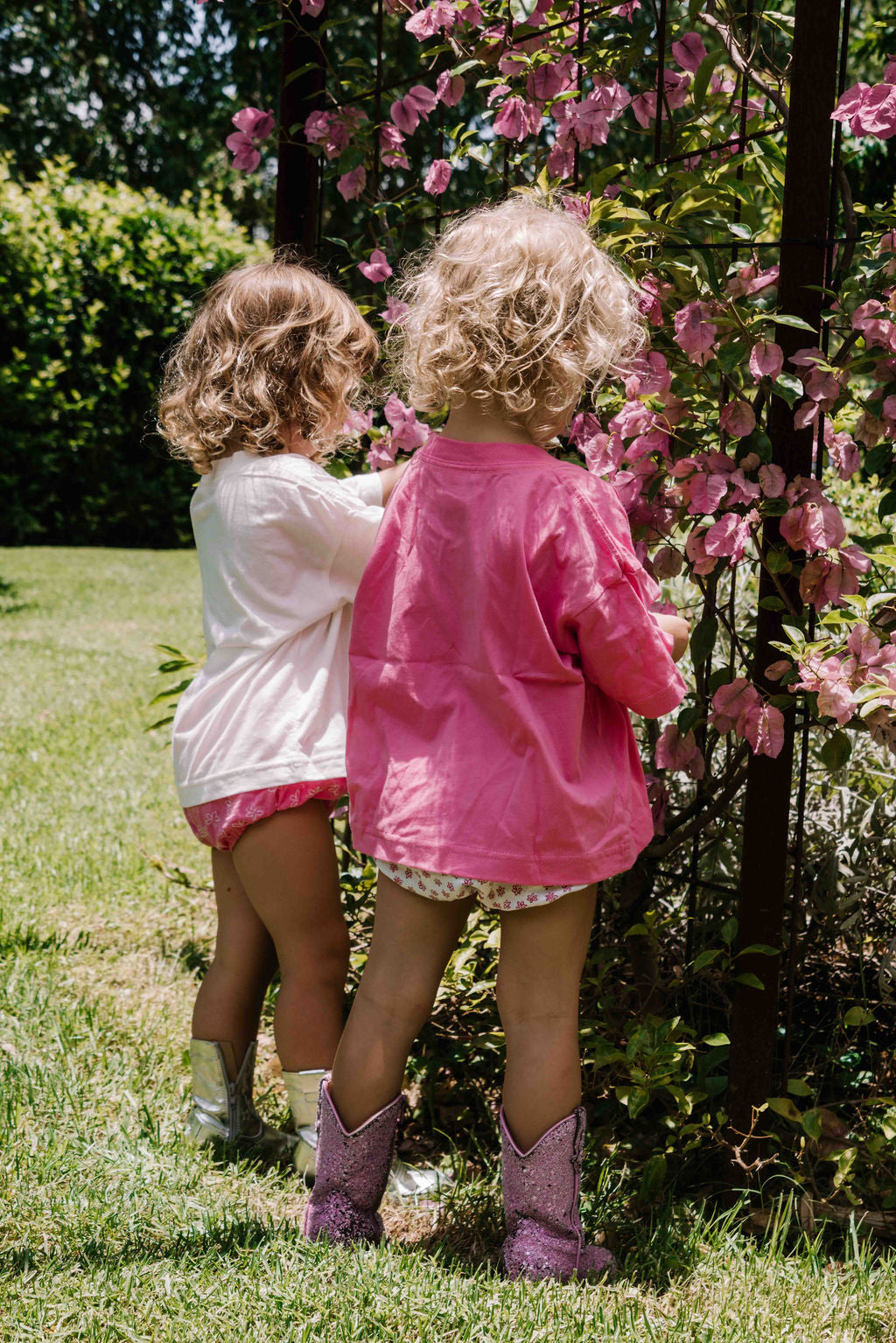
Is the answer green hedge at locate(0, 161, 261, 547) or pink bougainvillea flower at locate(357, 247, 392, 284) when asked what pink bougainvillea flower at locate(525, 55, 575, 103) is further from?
green hedge at locate(0, 161, 261, 547)

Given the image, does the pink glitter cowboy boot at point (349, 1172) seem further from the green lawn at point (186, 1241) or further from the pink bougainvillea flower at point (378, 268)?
the pink bougainvillea flower at point (378, 268)

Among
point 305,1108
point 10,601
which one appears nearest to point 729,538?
point 305,1108

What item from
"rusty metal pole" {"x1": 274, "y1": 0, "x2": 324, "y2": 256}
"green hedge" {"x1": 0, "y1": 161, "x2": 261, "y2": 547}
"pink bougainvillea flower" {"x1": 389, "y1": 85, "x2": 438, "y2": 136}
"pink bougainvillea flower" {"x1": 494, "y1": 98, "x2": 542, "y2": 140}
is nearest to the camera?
"pink bougainvillea flower" {"x1": 494, "y1": 98, "x2": 542, "y2": 140}

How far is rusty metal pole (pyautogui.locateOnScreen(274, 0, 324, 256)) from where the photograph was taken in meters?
2.63

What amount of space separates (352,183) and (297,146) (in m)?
Result: 0.32

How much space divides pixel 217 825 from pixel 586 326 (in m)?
1.01

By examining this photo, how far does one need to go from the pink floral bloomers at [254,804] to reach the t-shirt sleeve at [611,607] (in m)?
0.55

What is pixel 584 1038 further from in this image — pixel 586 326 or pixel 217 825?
pixel 586 326

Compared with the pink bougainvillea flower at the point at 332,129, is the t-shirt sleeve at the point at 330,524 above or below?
below

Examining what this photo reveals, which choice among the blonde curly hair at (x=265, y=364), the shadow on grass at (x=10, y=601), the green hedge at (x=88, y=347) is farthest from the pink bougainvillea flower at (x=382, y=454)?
the green hedge at (x=88, y=347)

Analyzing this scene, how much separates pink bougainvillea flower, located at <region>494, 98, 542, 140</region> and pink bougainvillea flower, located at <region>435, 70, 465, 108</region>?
0.37 ft

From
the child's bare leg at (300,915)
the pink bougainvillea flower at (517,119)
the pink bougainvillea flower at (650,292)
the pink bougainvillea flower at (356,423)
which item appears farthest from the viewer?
the pink bougainvillea flower at (356,423)

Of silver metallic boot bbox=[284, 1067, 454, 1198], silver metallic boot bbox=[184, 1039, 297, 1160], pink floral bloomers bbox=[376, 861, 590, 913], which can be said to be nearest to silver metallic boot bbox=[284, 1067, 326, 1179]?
silver metallic boot bbox=[284, 1067, 454, 1198]

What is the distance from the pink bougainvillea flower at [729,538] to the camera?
171 cm
